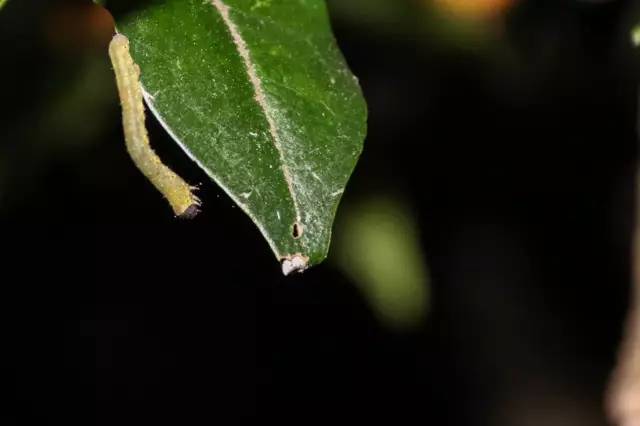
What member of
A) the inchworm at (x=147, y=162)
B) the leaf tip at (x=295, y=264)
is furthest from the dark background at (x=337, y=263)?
the leaf tip at (x=295, y=264)

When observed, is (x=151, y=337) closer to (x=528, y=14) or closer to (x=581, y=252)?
(x=581, y=252)

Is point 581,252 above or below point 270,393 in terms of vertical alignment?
above

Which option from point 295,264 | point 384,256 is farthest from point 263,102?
point 384,256

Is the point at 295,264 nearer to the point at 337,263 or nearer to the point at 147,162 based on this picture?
the point at 147,162

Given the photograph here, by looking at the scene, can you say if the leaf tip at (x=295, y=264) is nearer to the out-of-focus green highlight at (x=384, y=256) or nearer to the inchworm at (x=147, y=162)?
the inchworm at (x=147, y=162)

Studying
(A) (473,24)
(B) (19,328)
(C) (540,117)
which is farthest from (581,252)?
(B) (19,328)

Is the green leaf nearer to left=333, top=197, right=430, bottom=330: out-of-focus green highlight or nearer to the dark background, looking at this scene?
the dark background
